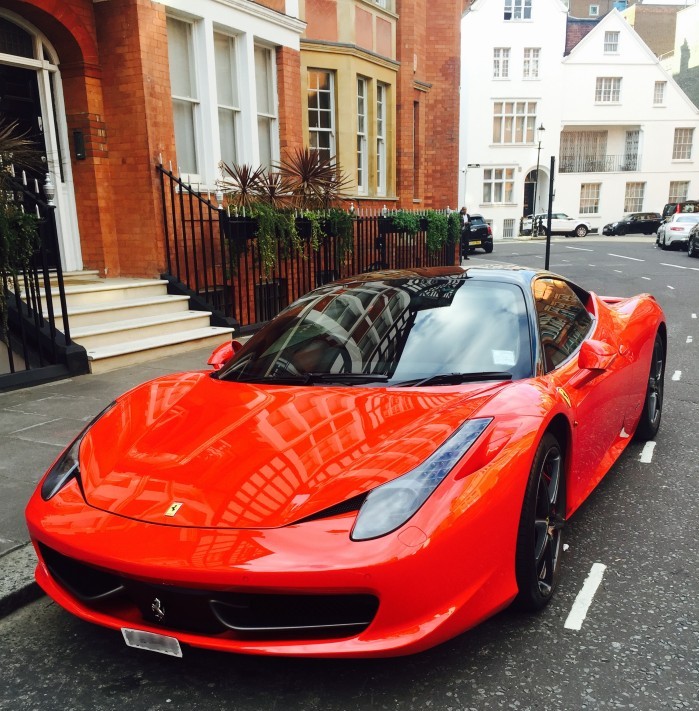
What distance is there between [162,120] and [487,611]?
28.5ft

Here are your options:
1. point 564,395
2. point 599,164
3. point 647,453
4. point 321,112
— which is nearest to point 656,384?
point 647,453

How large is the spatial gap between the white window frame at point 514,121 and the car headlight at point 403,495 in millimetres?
45792

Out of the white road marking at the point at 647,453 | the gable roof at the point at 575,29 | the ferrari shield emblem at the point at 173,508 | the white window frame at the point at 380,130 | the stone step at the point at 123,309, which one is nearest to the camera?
the ferrari shield emblem at the point at 173,508

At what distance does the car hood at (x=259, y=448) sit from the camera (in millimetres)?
2182

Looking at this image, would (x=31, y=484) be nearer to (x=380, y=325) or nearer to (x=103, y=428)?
(x=103, y=428)

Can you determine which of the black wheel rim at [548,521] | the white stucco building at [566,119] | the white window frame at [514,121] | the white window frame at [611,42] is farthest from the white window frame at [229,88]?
the white window frame at [611,42]

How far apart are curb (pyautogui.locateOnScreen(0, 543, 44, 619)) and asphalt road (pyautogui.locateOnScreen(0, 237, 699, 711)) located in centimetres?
5

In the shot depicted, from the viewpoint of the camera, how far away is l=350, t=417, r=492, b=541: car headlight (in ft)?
6.67

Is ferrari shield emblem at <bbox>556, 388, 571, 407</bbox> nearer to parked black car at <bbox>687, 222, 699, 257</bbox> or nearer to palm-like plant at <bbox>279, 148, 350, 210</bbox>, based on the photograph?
palm-like plant at <bbox>279, 148, 350, 210</bbox>

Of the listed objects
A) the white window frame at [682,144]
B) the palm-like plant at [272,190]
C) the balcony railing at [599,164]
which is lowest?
the palm-like plant at [272,190]

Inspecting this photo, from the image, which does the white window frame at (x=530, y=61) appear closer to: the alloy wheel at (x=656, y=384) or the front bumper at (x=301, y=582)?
the alloy wheel at (x=656, y=384)

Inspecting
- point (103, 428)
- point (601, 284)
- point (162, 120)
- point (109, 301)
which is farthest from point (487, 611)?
point (601, 284)

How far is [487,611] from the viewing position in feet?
7.29

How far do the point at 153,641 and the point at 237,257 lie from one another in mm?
7733
